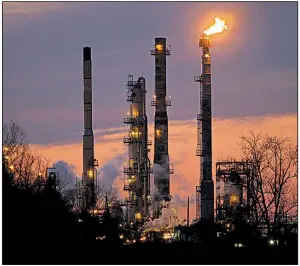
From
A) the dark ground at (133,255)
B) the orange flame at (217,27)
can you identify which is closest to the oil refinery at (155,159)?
the orange flame at (217,27)

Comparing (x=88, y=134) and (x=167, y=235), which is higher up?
(x=88, y=134)

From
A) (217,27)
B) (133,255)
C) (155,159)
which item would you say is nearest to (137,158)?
(155,159)

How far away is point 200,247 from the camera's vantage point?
1483 inches

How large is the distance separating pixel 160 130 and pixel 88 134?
15.7 ft

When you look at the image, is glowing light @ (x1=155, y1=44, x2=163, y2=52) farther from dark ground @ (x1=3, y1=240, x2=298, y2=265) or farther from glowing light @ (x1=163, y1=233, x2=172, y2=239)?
dark ground @ (x1=3, y1=240, x2=298, y2=265)

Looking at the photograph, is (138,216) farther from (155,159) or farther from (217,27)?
(217,27)

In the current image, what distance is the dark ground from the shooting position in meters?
31.1

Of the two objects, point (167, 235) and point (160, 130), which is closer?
point (167, 235)

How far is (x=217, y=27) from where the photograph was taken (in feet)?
235

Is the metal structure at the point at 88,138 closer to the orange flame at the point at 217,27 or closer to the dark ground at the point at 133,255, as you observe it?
the orange flame at the point at 217,27

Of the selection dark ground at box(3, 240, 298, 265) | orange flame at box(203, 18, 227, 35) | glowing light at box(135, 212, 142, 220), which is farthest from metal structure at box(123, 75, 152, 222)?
dark ground at box(3, 240, 298, 265)

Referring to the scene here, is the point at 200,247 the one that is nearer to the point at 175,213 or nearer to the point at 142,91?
the point at 175,213

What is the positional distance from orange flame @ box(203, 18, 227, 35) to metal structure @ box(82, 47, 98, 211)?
797cm

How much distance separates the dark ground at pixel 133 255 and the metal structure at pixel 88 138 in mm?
33670
